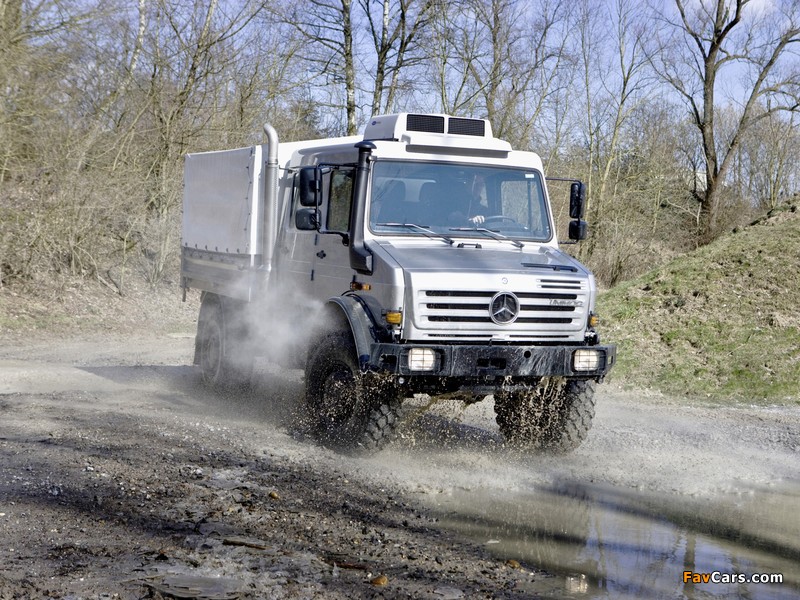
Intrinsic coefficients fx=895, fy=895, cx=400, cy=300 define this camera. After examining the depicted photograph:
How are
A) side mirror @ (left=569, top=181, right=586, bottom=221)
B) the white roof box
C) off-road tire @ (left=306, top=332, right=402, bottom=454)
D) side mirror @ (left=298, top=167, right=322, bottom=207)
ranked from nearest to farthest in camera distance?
off-road tire @ (left=306, top=332, right=402, bottom=454) < side mirror @ (left=298, top=167, right=322, bottom=207) < the white roof box < side mirror @ (left=569, top=181, right=586, bottom=221)

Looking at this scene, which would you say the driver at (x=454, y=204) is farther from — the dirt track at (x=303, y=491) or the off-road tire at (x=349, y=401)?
the dirt track at (x=303, y=491)

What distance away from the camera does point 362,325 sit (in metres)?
7.38

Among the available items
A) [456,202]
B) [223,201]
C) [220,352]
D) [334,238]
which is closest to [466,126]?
[456,202]

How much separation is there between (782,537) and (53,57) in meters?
16.9

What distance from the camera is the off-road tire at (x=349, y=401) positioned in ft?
24.4

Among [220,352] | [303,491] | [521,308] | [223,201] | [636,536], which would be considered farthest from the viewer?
[220,352]

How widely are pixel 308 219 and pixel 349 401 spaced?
67.1 inches

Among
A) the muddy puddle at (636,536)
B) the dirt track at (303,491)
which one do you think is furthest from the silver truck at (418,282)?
the muddy puddle at (636,536)

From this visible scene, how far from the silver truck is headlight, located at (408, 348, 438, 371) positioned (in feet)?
0.04

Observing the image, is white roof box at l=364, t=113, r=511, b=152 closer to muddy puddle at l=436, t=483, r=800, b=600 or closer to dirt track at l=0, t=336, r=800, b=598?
dirt track at l=0, t=336, r=800, b=598

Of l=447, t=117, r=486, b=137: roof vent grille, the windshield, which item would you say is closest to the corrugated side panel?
the windshield

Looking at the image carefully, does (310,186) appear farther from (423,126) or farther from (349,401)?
(349,401)

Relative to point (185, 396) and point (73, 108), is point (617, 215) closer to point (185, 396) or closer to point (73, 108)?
point (73, 108)

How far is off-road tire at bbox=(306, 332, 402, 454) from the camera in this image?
7.43m
